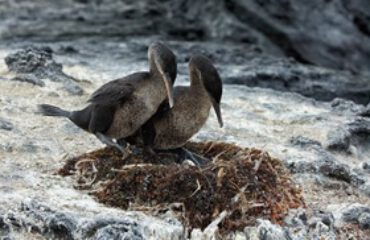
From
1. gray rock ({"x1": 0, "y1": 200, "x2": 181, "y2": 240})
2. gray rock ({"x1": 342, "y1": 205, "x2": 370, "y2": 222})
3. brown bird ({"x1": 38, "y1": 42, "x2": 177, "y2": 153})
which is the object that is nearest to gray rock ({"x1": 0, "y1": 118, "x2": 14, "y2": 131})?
brown bird ({"x1": 38, "y1": 42, "x2": 177, "y2": 153})

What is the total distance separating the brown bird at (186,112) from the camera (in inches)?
293

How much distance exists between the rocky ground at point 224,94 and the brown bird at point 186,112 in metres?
0.73

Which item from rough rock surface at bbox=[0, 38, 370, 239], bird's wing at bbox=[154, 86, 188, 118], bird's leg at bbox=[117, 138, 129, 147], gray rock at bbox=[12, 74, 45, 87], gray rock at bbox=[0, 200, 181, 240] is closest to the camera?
gray rock at bbox=[0, 200, 181, 240]

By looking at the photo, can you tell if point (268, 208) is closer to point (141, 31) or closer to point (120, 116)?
point (120, 116)

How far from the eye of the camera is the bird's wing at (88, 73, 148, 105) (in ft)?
24.7

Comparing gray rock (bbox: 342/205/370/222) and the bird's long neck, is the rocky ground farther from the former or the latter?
the bird's long neck

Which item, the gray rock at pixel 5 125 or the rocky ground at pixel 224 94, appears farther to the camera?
the gray rock at pixel 5 125

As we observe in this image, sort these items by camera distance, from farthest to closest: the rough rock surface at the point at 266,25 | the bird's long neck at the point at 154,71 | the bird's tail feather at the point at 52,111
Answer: the rough rock surface at the point at 266,25
the bird's tail feather at the point at 52,111
the bird's long neck at the point at 154,71

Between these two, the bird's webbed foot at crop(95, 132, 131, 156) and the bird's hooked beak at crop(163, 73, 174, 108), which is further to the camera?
the bird's webbed foot at crop(95, 132, 131, 156)

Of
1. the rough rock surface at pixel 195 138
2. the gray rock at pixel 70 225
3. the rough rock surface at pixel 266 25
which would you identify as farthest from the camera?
the rough rock surface at pixel 266 25

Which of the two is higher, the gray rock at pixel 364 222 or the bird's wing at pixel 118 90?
the bird's wing at pixel 118 90

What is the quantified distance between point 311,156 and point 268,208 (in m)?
1.68

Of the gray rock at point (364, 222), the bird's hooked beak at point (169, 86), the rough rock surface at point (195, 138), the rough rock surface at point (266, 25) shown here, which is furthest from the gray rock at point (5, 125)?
the rough rock surface at point (266, 25)

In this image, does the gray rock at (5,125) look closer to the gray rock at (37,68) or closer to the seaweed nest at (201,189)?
the seaweed nest at (201,189)
